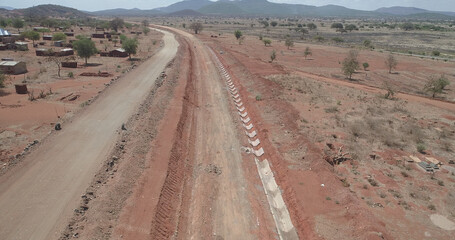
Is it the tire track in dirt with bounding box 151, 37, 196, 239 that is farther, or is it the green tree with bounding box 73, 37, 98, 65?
the green tree with bounding box 73, 37, 98, 65

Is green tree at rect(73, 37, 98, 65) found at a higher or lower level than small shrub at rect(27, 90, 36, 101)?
higher

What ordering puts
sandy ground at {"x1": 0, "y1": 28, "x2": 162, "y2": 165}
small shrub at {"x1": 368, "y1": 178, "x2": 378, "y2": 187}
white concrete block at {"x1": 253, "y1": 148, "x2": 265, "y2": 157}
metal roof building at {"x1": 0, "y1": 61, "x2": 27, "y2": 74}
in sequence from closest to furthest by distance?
small shrub at {"x1": 368, "y1": 178, "x2": 378, "y2": 187} < sandy ground at {"x1": 0, "y1": 28, "x2": 162, "y2": 165} < white concrete block at {"x1": 253, "y1": 148, "x2": 265, "y2": 157} < metal roof building at {"x1": 0, "y1": 61, "x2": 27, "y2": 74}

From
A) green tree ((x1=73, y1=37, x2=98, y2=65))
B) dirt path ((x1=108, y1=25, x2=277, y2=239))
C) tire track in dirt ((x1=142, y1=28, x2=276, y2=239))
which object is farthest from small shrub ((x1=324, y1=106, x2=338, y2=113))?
green tree ((x1=73, y1=37, x2=98, y2=65))

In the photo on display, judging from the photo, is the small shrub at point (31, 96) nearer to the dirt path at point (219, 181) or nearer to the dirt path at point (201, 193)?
the dirt path at point (201, 193)

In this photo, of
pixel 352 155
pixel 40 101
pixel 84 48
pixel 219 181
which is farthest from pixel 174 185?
pixel 84 48

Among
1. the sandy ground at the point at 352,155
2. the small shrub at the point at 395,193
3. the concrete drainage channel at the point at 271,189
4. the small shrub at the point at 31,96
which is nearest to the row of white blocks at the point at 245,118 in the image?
the concrete drainage channel at the point at 271,189

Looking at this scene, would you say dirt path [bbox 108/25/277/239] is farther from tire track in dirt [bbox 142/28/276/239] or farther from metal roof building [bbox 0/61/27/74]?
metal roof building [bbox 0/61/27/74]

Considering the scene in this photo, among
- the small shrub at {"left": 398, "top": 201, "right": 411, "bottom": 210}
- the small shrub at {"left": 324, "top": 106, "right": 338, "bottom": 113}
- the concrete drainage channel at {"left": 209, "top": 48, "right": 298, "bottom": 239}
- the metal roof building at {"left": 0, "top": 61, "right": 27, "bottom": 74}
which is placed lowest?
the concrete drainage channel at {"left": 209, "top": 48, "right": 298, "bottom": 239}

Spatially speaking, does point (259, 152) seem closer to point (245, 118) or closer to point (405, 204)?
point (245, 118)

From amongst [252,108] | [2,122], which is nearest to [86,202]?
[2,122]
